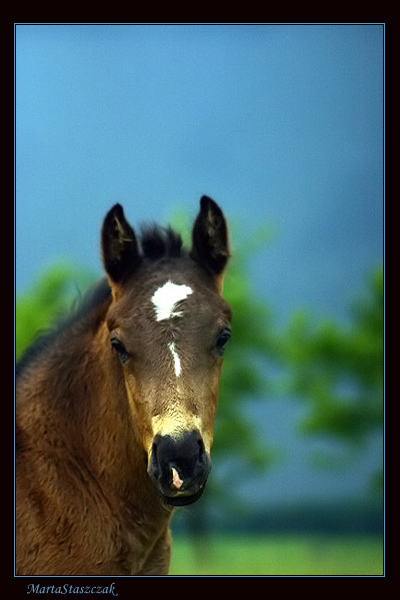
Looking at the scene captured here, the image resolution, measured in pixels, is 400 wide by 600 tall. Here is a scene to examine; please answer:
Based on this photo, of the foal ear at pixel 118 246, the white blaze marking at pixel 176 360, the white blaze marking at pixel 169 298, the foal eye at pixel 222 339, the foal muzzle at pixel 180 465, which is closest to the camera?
the foal muzzle at pixel 180 465

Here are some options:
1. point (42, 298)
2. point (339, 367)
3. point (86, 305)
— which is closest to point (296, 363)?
point (339, 367)

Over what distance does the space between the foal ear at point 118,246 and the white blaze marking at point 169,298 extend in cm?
37

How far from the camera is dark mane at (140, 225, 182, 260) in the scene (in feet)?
13.6

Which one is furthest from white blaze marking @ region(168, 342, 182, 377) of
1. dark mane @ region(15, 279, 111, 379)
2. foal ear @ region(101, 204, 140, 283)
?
dark mane @ region(15, 279, 111, 379)

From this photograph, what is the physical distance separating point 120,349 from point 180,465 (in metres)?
0.76

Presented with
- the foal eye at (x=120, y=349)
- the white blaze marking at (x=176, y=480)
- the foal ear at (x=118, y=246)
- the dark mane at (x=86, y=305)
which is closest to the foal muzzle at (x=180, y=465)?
the white blaze marking at (x=176, y=480)

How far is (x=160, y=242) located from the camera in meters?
4.17

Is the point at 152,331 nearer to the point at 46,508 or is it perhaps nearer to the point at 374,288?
the point at 46,508

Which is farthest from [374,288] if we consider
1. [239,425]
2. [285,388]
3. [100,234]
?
[100,234]

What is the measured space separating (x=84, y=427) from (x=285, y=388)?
10218mm

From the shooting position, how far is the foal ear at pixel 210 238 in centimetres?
416

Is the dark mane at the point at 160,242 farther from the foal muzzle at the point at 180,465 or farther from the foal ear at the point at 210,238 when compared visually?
the foal muzzle at the point at 180,465

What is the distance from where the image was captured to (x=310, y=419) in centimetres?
1396

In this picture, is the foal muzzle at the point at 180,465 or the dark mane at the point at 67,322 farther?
the dark mane at the point at 67,322
